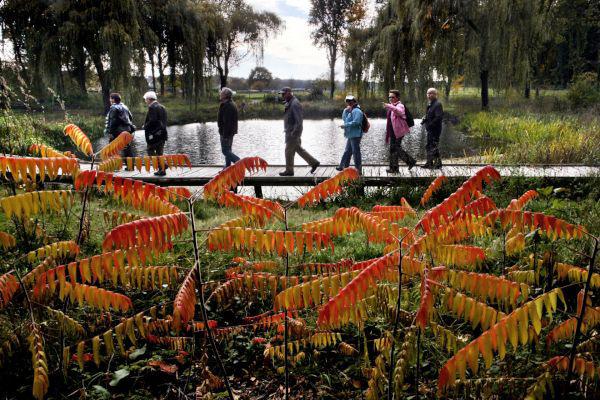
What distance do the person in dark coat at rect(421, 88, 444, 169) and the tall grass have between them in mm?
1730

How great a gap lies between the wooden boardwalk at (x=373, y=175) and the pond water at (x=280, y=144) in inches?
221

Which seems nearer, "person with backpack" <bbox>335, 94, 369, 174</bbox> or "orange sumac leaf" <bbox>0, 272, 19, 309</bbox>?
"orange sumac leaf" <bbox>0, 272, 19, 309</bbox>

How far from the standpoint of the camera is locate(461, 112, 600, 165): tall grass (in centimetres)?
1124

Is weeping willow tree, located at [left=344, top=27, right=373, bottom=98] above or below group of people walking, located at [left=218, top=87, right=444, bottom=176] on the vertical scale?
above

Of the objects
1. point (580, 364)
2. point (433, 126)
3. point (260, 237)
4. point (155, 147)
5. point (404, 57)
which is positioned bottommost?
point (580, 364)

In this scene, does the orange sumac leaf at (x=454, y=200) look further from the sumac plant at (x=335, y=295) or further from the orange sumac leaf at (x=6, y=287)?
the orange sumac leaf at (x=6, y=287)

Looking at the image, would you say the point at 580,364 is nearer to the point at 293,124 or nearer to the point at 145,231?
the point at 145,231

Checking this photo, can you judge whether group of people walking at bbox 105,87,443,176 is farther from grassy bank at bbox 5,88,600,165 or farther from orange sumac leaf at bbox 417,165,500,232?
orange sumac leaf at bbox 417,165,500,232

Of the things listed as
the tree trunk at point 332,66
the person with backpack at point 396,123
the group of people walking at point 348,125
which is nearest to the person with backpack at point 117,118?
the group of people walking at point 348,125

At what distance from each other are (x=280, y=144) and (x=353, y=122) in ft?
37.8

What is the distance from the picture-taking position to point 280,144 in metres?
21.2

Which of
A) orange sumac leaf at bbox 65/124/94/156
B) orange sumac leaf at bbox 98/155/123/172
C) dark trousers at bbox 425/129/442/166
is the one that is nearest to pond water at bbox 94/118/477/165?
dark trousers at bbox 425/129/442/166

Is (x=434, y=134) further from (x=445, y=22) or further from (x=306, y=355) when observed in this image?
(x=445, y=22)

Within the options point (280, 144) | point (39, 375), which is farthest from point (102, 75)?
point (39, 375)
